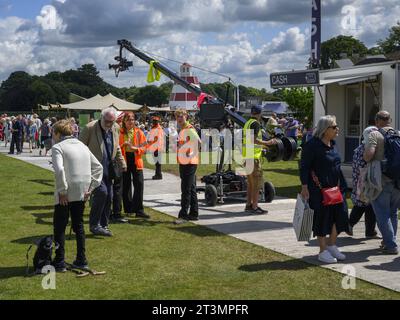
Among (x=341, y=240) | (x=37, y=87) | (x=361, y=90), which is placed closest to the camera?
(x=341, y=240)

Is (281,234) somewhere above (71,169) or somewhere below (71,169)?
below

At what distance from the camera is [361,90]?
15297 millimetres

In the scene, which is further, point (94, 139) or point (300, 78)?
point (300, 78)

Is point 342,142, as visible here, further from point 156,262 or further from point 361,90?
point 156,262

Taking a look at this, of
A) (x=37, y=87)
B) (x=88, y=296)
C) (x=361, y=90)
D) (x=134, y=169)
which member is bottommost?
(x=88, y=296)

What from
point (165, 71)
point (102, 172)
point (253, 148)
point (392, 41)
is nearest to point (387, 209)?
point (253, 148)

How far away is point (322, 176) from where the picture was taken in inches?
280

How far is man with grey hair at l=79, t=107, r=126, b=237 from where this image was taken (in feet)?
28.4

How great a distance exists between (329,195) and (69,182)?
3.03 meters

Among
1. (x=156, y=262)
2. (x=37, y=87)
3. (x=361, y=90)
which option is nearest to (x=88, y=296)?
(x=156, y=262)

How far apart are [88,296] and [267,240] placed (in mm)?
3458

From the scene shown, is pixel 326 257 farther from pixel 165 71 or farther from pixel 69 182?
pixel 165 71

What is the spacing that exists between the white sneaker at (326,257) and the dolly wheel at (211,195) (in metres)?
4.66

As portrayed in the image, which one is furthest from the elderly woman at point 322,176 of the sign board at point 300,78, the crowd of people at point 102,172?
the sign board at point 300,78
